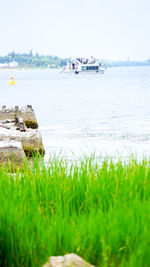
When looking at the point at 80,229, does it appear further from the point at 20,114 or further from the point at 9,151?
the point at 20,114

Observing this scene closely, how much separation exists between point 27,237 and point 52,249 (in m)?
0.20

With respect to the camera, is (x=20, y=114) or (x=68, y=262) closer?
(x=68, y=262)

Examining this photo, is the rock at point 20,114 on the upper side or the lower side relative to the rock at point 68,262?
lower

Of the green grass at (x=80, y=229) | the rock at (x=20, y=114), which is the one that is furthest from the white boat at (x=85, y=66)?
the green grass at (x=80, y=229)

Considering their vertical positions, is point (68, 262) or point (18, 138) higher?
point (68, 262)

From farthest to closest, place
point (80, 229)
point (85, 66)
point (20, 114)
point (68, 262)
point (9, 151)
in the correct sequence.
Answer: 1. point (85, 66)
2. point (20, 114)
3. point (9, 151)
4. point (80, 229)
5. point (68, 262)

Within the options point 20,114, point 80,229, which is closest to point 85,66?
point 20,114

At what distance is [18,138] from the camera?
434 inches

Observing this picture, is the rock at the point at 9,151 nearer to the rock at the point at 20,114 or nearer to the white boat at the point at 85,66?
the rock at the point at 20,114

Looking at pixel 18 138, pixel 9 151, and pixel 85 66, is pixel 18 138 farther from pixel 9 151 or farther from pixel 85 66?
pixel 85 66

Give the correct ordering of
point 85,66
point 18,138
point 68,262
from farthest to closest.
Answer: point 85,66, point 18,138, point 68,262

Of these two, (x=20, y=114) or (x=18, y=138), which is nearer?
(x=18, y=138)

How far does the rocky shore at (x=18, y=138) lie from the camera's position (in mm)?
8742

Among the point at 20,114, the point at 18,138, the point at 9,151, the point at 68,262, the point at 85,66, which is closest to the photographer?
the point at 68,262
